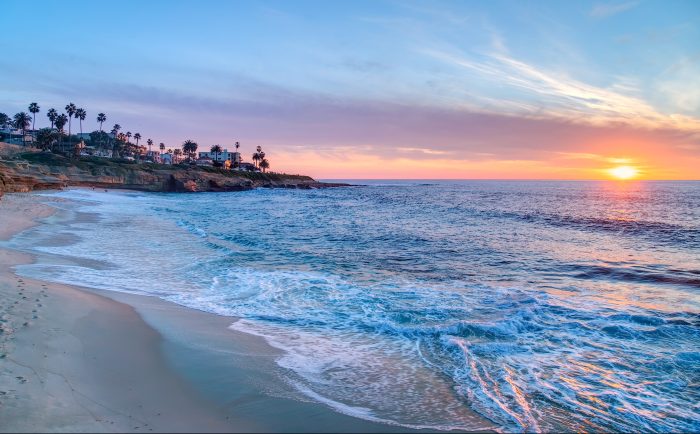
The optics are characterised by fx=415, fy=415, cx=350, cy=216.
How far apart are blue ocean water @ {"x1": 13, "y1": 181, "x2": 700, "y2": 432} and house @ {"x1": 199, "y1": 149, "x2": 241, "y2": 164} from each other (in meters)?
135

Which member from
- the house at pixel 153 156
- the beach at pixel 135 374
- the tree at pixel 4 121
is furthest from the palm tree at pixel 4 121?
the beach at pixel 135 374

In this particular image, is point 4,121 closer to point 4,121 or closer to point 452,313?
point 4,121

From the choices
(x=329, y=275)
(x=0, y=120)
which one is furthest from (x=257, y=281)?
(x=0, y=120)

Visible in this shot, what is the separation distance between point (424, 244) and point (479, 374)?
1462 cm

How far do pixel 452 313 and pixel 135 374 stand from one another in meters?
6.72

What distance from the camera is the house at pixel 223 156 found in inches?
5965

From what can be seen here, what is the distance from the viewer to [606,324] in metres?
9.13

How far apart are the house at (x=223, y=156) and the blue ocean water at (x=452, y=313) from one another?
135341 millimetres

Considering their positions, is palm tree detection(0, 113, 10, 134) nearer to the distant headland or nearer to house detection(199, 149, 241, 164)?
the distant headland

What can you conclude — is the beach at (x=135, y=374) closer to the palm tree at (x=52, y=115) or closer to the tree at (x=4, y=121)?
the palm tree at (x=52, y=115)

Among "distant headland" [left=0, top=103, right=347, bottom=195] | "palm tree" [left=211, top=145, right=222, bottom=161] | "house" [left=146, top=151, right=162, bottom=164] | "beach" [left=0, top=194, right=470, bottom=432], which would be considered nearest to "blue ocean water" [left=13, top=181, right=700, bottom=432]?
"beach" [left=0, top=194, right=470, bottom=432]

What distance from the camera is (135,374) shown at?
19.6 ft

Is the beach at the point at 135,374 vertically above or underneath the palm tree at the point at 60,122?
underneath

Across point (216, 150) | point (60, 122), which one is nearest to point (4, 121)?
point (60, 122)
